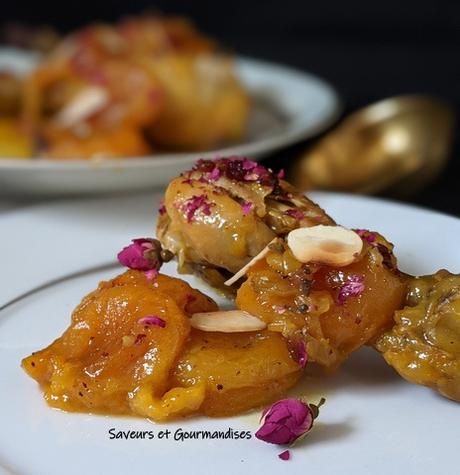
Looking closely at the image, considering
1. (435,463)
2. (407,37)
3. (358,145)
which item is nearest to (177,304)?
(435,463)

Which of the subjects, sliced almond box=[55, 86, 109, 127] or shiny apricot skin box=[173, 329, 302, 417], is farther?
sliced almond box=[55, 86, 109, 127]

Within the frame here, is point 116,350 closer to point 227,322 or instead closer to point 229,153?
point 227,322

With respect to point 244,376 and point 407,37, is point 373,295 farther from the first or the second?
point 407,37

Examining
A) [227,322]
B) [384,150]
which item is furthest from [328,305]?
[384,150]

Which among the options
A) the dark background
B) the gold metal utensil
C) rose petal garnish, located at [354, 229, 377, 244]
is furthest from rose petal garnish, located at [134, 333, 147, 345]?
the dark background

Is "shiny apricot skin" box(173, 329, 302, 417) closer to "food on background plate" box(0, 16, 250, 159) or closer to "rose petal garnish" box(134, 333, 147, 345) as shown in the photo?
"rose petal garnish" box(134, 333, 147, 345)

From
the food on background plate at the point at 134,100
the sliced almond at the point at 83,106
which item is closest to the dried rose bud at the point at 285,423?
the food on background plate at the point at 134,100
